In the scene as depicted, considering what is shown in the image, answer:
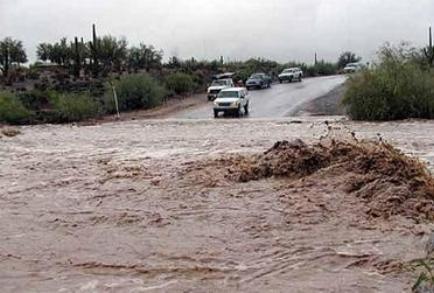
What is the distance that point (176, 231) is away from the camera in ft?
40.9

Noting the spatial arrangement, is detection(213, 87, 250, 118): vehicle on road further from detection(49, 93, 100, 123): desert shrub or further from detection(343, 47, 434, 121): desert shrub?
detection(343, 47, 434, 121): desert shrub

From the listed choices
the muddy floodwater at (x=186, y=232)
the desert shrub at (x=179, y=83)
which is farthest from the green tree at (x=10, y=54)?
the muddy floodwater at (x=186, y=232)

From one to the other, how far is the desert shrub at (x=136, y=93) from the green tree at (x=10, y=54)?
18113mm

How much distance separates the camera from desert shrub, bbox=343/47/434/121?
1420 inches

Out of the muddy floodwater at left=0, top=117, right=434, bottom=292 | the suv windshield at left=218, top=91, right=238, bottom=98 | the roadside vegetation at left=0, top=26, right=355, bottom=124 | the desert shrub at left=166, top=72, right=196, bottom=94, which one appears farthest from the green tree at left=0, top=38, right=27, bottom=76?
the muddy floodwater at left=0, top=117, right=434, bottom=292

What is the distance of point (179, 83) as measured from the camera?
213 feet

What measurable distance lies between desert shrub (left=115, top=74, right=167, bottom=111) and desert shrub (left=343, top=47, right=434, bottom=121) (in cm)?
1815

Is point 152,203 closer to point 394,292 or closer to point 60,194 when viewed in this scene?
point 60,194

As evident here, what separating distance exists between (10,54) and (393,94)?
4509cm

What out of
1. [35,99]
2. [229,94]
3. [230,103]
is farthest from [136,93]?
[230,103]

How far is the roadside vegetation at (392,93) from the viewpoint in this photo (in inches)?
1420

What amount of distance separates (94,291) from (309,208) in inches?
219

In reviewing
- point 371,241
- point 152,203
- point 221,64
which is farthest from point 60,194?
point 221,64

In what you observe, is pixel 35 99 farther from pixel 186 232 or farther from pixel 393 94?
pixel 186 232
